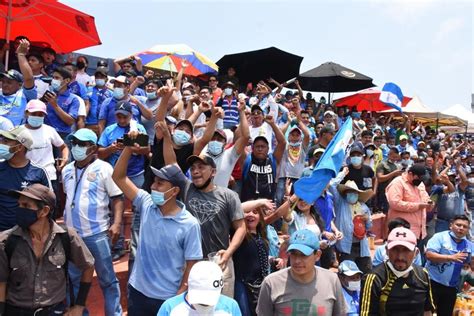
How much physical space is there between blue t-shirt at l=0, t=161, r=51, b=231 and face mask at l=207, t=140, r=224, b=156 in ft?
6.34

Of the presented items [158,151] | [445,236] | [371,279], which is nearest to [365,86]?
[445,236]

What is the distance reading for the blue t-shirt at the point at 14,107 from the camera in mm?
6152

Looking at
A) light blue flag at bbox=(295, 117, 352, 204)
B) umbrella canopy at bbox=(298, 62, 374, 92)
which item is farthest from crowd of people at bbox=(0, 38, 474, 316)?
umbrella canopy at bbox=(298, 62, 374, 92)

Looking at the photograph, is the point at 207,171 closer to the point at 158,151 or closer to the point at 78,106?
the point at 158,151

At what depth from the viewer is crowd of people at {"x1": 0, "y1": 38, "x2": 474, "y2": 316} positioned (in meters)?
3.67

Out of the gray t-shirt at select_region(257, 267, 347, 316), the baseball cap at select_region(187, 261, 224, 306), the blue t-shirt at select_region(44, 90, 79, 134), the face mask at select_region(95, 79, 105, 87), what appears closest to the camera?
the baseball cap at select_region(187, 261, 224, 306)

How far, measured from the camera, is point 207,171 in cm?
444

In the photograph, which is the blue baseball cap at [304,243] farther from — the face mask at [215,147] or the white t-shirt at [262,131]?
the white t-shirt at [262,131]

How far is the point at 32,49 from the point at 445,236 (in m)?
7.73

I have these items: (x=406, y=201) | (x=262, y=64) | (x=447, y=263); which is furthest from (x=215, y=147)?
(x=262, y=64)

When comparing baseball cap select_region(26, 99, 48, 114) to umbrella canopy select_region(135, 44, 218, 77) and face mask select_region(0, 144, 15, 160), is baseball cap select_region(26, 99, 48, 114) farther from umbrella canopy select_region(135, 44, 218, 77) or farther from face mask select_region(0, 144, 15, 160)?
umbrella canopy select_region(135, 44, 218, 77)

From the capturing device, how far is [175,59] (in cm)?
1148

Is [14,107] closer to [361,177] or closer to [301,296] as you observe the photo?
[301,296]

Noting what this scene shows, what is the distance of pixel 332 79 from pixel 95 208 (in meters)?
12.4
